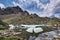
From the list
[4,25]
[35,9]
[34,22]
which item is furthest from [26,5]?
[4,25]

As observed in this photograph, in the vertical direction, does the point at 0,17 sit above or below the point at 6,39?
above

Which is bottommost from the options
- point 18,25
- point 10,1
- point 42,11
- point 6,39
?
point 6,39

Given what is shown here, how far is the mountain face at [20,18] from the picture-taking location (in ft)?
20.2

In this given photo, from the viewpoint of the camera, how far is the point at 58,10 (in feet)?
20.6

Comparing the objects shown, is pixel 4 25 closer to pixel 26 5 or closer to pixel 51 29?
pixel 26 5

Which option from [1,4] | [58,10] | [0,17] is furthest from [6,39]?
[58,10]

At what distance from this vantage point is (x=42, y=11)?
6.41m

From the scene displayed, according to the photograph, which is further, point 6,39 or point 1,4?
point 1,4

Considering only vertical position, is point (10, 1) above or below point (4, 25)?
above

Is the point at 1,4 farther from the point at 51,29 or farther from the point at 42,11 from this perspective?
the point at 51,29

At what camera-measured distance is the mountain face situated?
6.17 meters

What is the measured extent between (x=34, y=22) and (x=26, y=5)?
0.78 m

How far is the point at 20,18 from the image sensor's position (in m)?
6.20

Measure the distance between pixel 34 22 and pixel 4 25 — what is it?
1.13 m
